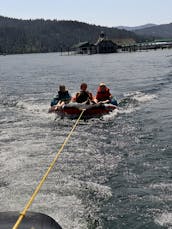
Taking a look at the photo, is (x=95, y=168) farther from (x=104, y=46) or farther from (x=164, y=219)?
(x=104, y=46)

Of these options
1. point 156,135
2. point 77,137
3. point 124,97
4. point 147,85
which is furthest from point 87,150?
point 147,85

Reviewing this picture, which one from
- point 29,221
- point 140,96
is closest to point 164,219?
point 29,221

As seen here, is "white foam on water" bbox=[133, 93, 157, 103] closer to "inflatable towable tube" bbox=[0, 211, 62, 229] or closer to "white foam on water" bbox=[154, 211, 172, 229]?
"white foam on water" bbox=[154, 211, 172, 229]

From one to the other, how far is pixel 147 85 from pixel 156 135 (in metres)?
15.5

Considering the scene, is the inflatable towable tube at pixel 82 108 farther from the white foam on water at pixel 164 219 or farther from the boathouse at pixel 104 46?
the boathouse at pixel 104 46

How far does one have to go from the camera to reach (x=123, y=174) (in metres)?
9.56

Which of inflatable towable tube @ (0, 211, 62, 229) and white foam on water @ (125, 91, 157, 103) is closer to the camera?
inflatable towable tube @ (0, 211, 62, 229)

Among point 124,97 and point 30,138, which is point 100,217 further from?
point 124,97

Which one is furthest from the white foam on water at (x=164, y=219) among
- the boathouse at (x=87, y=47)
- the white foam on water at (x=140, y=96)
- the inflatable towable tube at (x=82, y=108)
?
the boathouse at (x=87, y=47)

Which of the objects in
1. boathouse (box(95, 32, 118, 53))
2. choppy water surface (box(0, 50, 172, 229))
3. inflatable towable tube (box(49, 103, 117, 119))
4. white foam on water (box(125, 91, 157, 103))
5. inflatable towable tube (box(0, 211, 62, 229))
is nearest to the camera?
inflatable towable tube (box(0, 211, 62, 229))

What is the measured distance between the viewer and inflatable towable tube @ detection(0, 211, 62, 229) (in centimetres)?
504

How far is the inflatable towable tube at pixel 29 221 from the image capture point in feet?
16.5

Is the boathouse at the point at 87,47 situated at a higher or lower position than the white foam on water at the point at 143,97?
higher

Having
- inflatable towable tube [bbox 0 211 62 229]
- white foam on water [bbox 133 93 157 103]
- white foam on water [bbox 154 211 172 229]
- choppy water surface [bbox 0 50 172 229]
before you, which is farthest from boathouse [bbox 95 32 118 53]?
inflatable towable tube [bbox 0 211 62 229]
